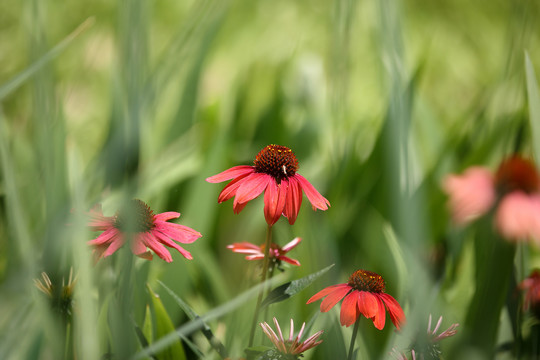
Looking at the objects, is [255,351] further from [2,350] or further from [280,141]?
[280,141]

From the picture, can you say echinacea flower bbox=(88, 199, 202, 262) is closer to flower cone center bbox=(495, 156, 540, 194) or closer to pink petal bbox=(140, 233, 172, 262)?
pink petal bbox=(140, 233, 172, 262)

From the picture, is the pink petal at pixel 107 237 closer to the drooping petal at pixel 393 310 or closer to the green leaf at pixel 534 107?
the drooping petal at pixel 393 310

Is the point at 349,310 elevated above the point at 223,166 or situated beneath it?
situated beneath

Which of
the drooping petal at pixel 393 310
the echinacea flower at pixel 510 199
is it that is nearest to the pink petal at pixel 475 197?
the echinacea flower at pixel 510 199

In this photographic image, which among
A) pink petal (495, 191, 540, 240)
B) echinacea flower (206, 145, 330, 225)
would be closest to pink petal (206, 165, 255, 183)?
echinacea flower (206, 145, 330, 225)

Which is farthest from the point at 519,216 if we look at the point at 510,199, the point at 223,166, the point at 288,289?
the point at 223,166

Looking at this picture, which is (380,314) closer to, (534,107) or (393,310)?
(393,310)

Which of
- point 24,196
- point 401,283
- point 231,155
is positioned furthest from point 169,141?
point 401,283

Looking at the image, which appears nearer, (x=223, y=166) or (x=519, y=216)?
(x=519, y=216)
